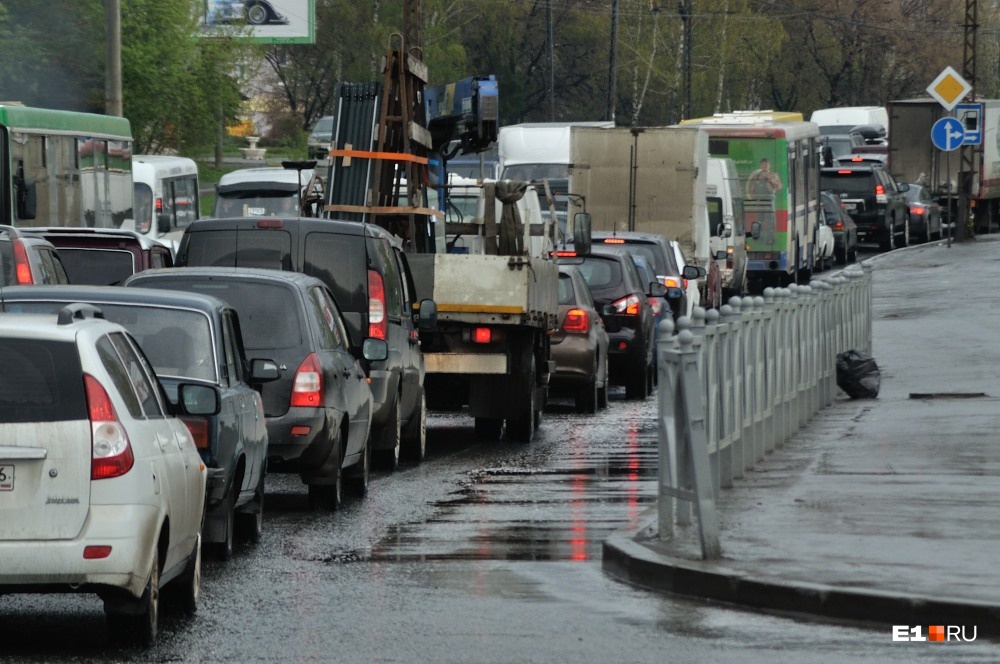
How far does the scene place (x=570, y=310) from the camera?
21.6m

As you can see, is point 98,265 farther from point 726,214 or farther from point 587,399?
point 726,214

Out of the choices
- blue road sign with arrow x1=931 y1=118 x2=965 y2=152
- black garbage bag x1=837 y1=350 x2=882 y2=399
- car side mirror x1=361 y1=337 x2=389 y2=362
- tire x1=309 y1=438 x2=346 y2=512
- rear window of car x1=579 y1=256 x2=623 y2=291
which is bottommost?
black garbage bag x1=837 y1=350 x2=882 y2=399

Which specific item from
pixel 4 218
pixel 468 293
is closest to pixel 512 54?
pixel 4 218

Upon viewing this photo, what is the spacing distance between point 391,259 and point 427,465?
5.46 feet

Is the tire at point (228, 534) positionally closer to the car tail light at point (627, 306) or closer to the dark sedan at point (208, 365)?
the dark sedan at point (208, 365)

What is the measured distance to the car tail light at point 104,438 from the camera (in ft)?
26.1

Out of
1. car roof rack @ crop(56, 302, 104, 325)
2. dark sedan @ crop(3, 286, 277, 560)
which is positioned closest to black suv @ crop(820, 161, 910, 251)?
dark sedan @ crop(3, 286, 277, 560)

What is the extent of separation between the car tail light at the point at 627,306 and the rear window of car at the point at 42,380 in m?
15.9

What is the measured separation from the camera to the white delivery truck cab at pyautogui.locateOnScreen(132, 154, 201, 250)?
36.4m

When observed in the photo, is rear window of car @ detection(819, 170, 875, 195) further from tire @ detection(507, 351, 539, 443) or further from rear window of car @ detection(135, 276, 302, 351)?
rear window of car @ detection(135, 276, 302, 351)

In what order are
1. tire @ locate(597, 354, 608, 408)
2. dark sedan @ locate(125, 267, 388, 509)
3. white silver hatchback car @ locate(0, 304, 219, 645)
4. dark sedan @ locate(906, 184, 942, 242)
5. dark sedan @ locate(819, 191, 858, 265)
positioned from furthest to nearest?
dark sedan @ locate(906, 184, 942, 242)
dark sedan @ locate(819, 191, 858, 265)
tire @ locate(597, 354, 608, 408)
dark sedan @ locate(125, 267, 388, 509)
white silver hatchback car @ locate(0, 304, 219, 645)

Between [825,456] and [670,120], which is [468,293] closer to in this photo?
[825,456]

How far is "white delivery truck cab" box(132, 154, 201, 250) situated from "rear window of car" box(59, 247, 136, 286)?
17.1m

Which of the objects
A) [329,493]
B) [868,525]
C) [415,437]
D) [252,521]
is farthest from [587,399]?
[868,525]
